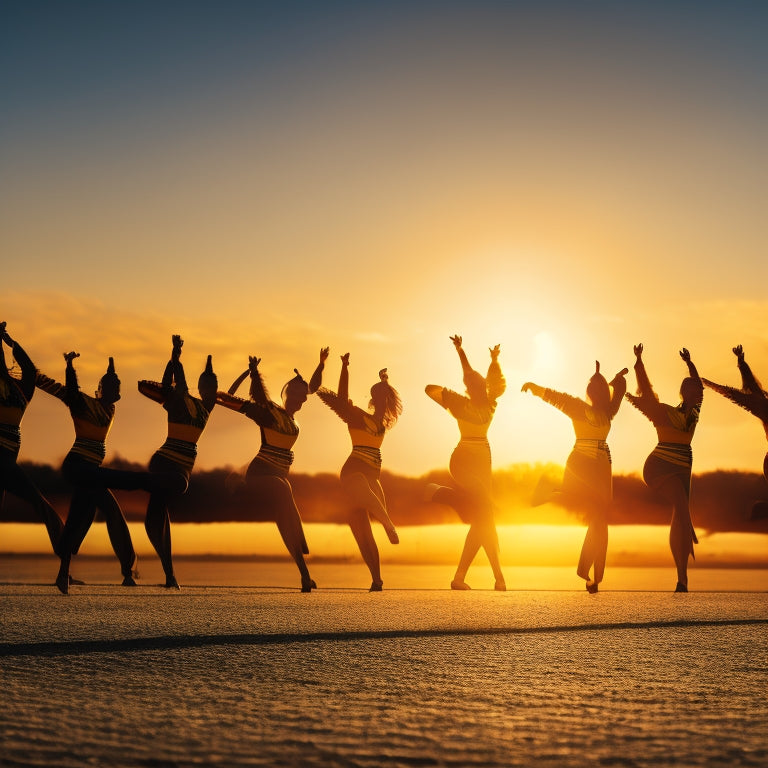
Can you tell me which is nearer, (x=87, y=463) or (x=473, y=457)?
(x=87, y=463)

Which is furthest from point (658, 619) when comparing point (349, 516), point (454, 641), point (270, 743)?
point (270, 743)

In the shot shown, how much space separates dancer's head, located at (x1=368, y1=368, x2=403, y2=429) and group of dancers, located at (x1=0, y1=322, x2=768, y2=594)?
16mm

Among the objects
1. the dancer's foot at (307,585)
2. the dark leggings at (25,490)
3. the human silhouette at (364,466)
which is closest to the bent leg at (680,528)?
the human silhouette at (364,466)

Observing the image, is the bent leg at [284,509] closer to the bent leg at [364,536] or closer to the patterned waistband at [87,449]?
→ the bent leg at [364,536]

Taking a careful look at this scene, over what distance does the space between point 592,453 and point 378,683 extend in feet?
29.2

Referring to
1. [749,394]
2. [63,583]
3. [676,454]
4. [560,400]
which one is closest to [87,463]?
[63,583]

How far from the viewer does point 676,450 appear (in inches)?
571

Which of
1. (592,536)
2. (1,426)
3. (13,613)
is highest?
(1,426)

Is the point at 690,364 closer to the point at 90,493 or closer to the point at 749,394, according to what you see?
the point at 749,394

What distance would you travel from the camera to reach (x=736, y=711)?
5.59 m

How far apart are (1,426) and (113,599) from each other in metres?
3.05

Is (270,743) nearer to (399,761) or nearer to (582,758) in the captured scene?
(399,761)

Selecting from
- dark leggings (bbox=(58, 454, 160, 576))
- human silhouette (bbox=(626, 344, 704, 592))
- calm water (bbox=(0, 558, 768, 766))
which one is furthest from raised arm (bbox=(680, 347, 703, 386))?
dark leggings (bbox=(58, 454, 160, 576))

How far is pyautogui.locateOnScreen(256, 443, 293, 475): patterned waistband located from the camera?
46.1ft
